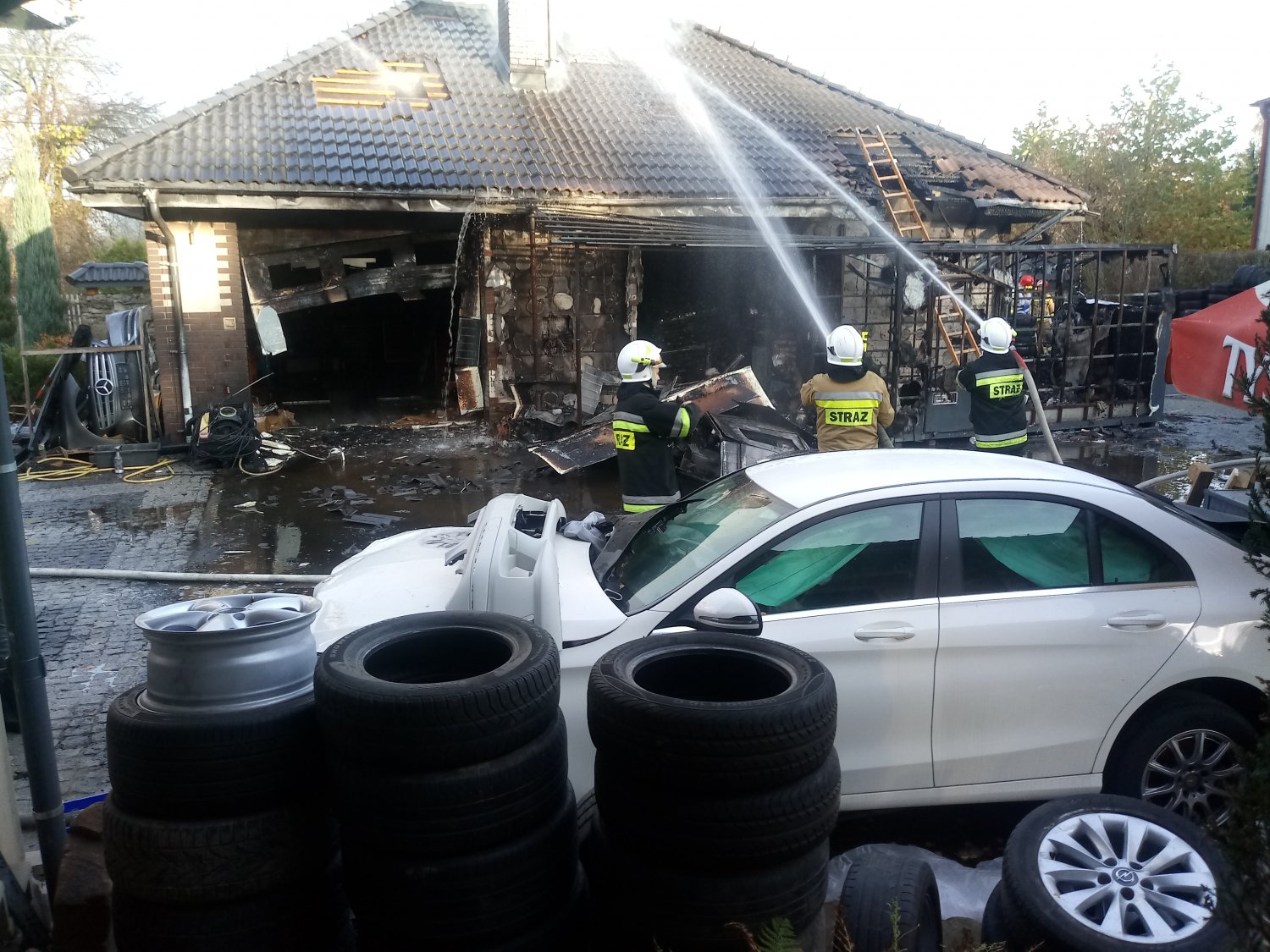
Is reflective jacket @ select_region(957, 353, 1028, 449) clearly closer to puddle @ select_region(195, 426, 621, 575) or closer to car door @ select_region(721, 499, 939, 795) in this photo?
puddle @ select_region(195, 426, 621, 575)

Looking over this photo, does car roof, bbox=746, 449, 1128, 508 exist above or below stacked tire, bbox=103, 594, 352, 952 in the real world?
above

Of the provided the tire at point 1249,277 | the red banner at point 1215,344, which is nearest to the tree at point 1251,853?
the red banner at point 1215,344

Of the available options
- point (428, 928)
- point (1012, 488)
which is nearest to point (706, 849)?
point (428, 928)

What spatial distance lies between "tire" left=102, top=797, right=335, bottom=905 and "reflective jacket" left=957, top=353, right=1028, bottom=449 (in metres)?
6.78

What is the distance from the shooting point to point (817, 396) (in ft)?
24.2

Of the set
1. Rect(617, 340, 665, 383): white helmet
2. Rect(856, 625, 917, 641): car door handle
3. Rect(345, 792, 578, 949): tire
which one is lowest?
Rect(345, 792, 578, 949): tire

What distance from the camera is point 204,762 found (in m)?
2.54

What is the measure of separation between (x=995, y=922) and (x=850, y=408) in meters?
4.73

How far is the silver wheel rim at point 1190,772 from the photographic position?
359cm

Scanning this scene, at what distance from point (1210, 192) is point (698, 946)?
110ft

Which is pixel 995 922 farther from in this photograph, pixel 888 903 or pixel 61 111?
pixel 61 111

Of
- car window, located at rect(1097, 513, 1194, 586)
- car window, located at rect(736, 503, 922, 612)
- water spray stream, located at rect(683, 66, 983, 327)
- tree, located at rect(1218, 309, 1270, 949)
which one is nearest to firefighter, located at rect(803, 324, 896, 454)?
car window, located at rect(1097, 513, 1194, 586)

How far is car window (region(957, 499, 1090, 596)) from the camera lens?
3.68 meters

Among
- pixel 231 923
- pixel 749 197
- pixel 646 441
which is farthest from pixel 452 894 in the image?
pixel 749 197
